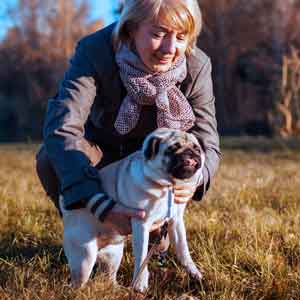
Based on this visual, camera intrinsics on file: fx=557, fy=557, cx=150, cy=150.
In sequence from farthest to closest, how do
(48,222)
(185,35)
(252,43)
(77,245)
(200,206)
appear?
1. (252,43)
2. (200,206)
3. (48,222)
4. (185,35)
5. (77,245)

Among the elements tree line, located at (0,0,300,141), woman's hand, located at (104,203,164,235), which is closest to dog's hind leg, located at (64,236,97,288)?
woman's hand, located at (104,203,164,235)

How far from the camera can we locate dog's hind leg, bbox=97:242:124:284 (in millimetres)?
2447

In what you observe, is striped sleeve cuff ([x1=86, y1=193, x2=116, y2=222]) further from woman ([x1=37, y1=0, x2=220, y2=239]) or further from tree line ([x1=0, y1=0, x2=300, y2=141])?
tree line ([x1=0, y1=0, x2=300, y2=141])

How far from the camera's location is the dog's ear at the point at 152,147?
6.81ft

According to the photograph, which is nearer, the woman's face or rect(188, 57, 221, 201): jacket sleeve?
the woman's face

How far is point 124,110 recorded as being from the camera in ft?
8.52

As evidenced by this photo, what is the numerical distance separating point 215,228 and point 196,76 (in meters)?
0.86

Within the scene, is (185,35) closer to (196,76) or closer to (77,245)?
Answer: (196,76)

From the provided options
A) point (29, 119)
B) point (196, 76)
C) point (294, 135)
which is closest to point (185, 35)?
point (196, 76)

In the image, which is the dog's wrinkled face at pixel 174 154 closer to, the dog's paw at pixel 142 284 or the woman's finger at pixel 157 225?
the woman's finger at pixel 157 225

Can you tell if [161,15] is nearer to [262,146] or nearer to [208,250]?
[208,250]

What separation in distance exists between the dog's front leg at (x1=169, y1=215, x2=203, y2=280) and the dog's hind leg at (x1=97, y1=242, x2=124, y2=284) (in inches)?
10.3

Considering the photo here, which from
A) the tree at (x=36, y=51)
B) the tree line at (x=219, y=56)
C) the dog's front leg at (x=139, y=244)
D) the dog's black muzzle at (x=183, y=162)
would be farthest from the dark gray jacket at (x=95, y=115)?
the tree at (x=36, y=51)

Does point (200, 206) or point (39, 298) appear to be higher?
point (39, 298)
